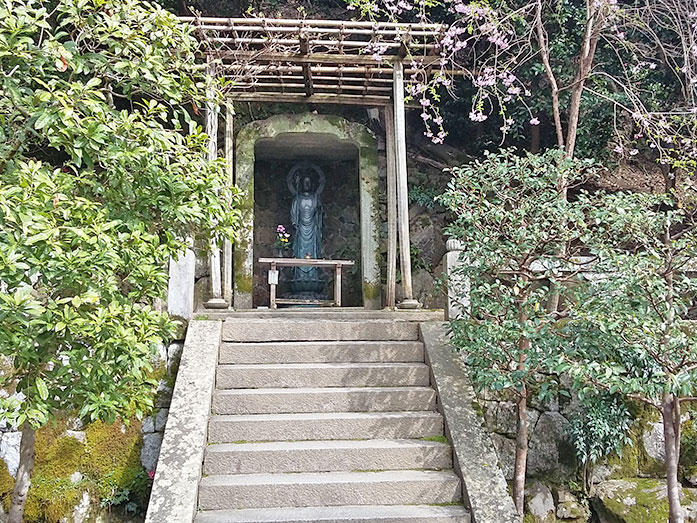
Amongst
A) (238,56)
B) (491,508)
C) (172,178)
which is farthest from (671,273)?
(238,56)

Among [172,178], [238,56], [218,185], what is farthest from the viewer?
[238,56]

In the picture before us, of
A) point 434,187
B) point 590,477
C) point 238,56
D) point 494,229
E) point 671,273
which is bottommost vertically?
point 590,477

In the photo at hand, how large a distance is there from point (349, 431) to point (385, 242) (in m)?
3.92

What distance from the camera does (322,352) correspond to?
4.52 m

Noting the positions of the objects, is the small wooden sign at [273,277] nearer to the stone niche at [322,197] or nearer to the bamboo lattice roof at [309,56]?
the stone niche at [322,197]

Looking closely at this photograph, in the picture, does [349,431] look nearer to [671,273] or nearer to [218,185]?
[218,185]

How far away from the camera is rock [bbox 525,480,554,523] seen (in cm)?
416

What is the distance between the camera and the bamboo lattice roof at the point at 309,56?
5.36m

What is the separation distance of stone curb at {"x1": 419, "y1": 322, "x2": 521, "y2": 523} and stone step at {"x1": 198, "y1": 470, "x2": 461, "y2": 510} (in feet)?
0.51

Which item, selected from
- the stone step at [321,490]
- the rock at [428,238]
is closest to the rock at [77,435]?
the stone step at [321,490]

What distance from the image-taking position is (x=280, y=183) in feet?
28.6

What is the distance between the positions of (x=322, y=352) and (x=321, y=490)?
1.22m

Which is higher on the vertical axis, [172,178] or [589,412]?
[172,178]

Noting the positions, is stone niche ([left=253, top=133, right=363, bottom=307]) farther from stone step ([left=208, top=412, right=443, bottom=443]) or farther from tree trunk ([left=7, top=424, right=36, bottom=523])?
tree trunk ([left=7, top=424, right=36, bottom=523])
